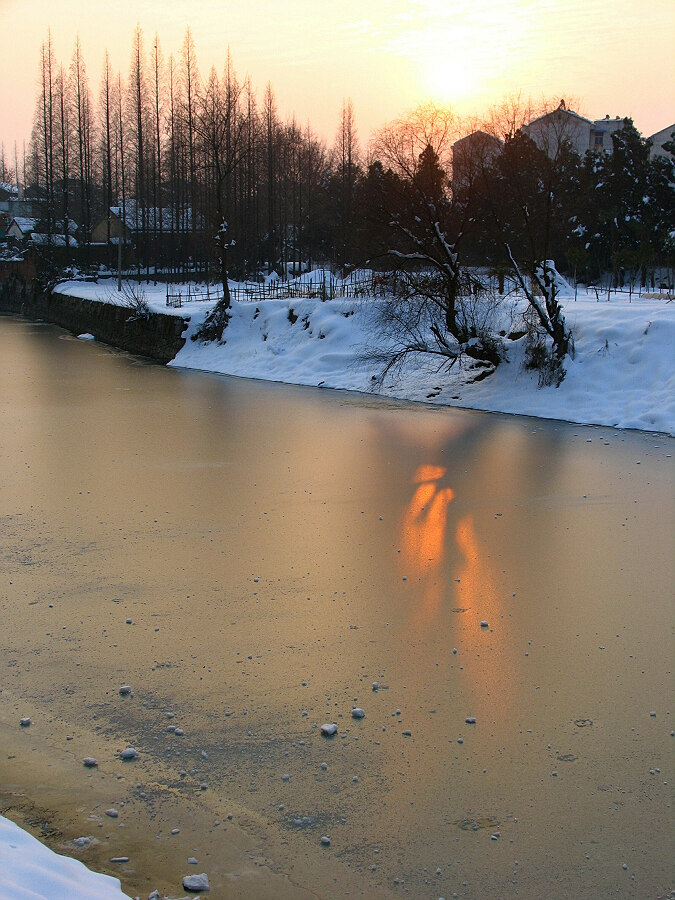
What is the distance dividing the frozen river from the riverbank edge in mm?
17368

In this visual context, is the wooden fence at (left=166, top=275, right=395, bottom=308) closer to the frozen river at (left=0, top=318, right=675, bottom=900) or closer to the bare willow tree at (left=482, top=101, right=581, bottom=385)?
the bare willow tree at (left=482, top=101, right=581, bottom=385)

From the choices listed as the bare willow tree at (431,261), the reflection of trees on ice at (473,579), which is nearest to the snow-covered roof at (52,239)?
the bare willow tree at (431,261)

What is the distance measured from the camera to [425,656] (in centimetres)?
637

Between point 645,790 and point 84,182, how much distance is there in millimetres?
57233

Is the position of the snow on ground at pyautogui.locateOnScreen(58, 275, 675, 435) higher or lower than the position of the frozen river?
higher

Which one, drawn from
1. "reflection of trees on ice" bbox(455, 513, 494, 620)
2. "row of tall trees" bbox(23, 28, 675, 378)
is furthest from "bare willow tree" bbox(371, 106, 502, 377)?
"reflection of trees on ice" bbox(455, 513, 494, 620)

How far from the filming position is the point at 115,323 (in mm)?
33594

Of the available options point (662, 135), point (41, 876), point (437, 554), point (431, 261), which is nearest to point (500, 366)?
point (431, 261)

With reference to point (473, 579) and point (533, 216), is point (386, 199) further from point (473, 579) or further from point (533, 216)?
point (473, 579)

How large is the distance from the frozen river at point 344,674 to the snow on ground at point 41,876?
0.27 metres

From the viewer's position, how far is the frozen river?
4332mm

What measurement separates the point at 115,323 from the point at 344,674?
2919cm

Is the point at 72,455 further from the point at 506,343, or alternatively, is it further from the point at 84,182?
the point at 84,182

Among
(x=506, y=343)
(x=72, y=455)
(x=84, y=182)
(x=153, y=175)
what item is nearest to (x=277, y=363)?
(x=506, y=343)
